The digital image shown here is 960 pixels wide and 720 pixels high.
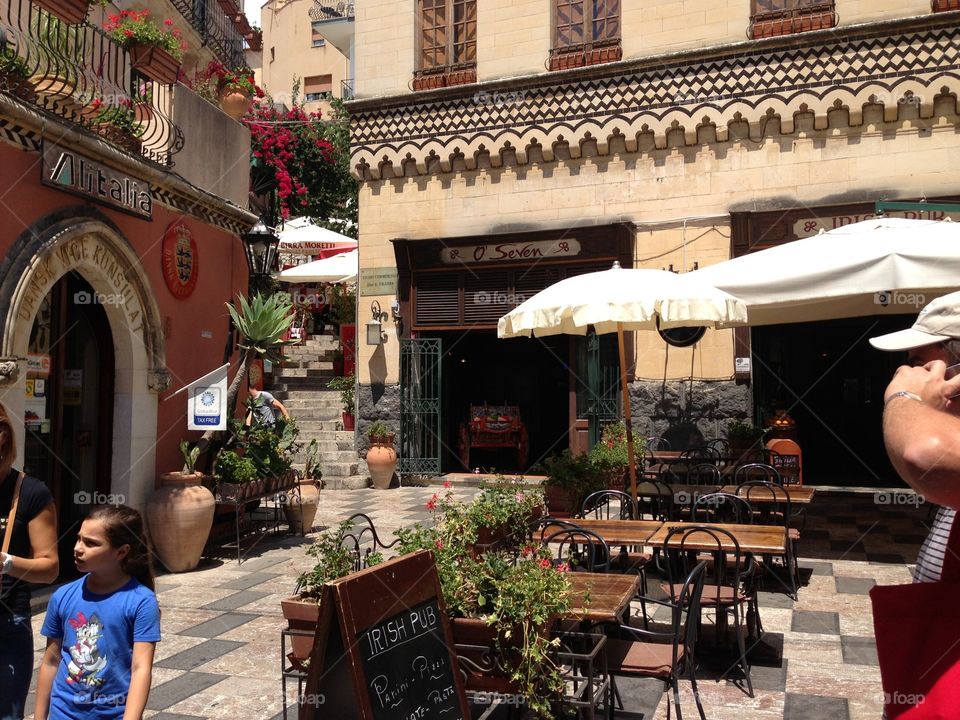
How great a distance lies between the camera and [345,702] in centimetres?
329

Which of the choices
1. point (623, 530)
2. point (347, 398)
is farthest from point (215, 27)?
point (623, 530)

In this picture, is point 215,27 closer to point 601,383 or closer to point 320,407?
point 320,407

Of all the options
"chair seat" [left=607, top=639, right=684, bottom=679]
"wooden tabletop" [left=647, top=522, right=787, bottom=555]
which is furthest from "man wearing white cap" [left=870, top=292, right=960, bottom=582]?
"wooden tabletop" [left=647, top=522, right=787, bottom=555]

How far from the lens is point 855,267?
7.71m

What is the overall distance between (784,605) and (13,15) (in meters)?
8.50

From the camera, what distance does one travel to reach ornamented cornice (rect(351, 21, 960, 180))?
38.8 ft

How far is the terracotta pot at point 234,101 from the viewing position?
38.2ft

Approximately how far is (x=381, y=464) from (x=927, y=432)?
13.1 m

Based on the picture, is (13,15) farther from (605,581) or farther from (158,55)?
(605,581)

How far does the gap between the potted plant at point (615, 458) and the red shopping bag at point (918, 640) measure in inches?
286

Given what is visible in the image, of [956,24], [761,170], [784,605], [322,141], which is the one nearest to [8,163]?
[784,605]

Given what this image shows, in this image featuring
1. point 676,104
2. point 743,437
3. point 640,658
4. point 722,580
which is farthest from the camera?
point 676,104

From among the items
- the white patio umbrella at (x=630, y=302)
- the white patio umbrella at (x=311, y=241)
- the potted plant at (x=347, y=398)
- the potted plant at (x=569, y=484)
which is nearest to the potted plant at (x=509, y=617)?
the white patio umbrella at (x=630, y=302)

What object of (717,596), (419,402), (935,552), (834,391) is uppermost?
(834,391)
